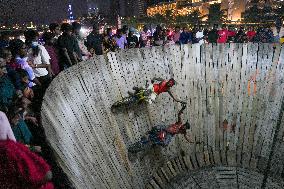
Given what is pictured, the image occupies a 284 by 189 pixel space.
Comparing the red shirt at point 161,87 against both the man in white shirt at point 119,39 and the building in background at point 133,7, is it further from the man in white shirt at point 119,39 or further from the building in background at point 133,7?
the building in background at point 133,7

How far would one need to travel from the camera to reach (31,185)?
2844 millimetres

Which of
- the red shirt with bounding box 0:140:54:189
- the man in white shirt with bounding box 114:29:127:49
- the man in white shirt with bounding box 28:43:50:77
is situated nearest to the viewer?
the red shirt with bounding box 0:140:54:189

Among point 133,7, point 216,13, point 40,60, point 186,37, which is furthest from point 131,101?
point 133,7

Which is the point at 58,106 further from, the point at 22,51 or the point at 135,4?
the point at 135,4

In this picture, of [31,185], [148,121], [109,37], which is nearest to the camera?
[31,185]

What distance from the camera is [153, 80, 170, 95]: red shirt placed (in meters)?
7.74

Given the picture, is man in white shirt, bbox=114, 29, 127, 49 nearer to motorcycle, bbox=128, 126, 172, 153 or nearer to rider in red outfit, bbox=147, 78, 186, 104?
rider in red outfit, bbox=147, 78, 186, 104

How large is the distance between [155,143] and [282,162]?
3.52 m

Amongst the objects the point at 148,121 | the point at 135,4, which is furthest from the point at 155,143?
the point at 135,4

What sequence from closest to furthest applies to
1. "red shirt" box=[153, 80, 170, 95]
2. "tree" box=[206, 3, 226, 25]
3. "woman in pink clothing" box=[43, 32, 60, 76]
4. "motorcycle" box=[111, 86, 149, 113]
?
"woman in pink clothing" box=[43, 32, 60, 76], "motorcycle" box=[111, 86, 149, 113], "red shirt" box=[153, 80, 170, 95], "tree" box=[206, 3, 226, 25]

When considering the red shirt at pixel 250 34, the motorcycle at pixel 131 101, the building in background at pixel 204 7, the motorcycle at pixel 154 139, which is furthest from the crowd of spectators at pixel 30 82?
Answer: the building in background at pixel 204 7

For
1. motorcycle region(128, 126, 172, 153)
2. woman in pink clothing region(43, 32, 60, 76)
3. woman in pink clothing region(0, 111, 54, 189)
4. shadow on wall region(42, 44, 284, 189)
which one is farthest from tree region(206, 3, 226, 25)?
woman in pink clothing region(0, 111, 54, 189)

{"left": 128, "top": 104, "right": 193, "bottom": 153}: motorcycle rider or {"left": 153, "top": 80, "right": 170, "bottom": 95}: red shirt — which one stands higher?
{"left": 153, "top": 80, "right": 170, "bottom": 95}: red shirt

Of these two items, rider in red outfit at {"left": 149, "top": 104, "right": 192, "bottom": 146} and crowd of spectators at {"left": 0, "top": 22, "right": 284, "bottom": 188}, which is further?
rider in red outfit at {"left": 149, "top": 104, "right": 192, "bottom": 146}
